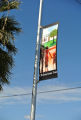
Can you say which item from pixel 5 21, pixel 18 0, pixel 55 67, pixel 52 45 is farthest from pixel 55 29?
pixel 18 0

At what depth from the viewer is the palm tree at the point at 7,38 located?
35.6 ft

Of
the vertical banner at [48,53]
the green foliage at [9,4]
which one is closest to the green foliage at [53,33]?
the vertical banner at [48,53]

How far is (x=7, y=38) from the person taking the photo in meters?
11.1

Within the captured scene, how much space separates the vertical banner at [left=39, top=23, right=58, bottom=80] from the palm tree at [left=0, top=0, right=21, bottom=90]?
2287 mm

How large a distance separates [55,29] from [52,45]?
593mm

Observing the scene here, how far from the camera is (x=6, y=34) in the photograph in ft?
36.1

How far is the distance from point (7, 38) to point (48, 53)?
9.78 feet

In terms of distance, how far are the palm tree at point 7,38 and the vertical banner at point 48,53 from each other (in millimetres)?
2287

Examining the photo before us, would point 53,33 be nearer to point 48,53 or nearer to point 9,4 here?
point 48,53

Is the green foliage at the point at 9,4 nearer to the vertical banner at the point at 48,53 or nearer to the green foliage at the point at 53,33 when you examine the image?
the vertical banner at the point at 48,53

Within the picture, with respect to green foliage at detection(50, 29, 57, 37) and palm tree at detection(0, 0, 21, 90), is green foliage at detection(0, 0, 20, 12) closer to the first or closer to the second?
palm tree at detection(0, 0, 21, 90)

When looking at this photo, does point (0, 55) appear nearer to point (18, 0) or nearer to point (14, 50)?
point (14, 50)

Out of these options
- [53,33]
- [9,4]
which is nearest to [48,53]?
[53,33]

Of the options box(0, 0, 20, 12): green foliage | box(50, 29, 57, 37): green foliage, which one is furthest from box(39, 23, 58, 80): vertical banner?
box(0, 0, 20, 12): green foliage
